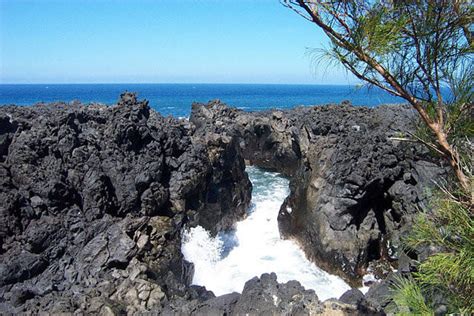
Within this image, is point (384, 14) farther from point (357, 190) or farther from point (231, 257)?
point (231, 257)

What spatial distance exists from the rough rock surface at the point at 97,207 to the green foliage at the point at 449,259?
693 cm

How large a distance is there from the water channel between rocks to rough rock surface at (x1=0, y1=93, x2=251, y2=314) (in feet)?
3.49

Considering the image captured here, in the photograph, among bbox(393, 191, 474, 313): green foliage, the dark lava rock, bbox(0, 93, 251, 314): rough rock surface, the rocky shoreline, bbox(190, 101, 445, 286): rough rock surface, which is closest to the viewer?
bbox(393, 191, 474, 313): green foliage

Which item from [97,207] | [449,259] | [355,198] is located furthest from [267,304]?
[355,198]

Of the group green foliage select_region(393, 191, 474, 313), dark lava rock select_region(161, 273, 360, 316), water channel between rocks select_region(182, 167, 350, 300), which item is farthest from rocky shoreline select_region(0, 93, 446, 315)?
green foliage select_region(393, 191, 474, 313)

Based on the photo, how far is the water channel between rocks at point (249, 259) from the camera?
57.9 feet

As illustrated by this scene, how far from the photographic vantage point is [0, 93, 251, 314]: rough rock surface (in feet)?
40.4

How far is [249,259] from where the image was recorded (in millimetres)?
20359

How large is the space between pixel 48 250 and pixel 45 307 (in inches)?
131

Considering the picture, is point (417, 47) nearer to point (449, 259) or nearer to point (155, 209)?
point (449, 259)

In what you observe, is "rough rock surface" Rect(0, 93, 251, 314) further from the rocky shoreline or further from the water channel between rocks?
the water channel between rocks

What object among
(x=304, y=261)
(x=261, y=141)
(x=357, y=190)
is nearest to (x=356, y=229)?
(x=357, y=190)

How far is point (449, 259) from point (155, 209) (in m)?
12.3

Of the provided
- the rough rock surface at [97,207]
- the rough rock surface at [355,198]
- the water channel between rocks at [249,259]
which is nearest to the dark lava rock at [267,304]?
the rough rock surface at [97,207]
